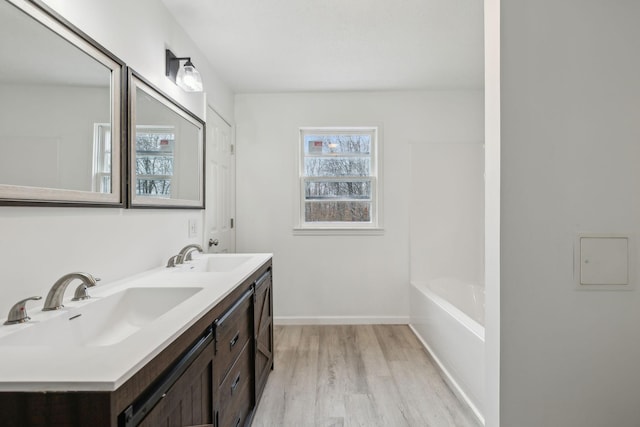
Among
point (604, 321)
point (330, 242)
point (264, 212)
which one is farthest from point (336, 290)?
point (604, 321)

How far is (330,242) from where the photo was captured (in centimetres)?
355

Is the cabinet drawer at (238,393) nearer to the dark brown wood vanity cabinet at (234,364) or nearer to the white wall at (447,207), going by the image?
the dark brown wood vanity cabinet at (234,364)

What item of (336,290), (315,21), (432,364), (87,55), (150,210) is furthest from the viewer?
(336,290)

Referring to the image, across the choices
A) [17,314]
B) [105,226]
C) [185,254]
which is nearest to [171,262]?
[185,254]

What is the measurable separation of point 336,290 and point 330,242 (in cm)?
51

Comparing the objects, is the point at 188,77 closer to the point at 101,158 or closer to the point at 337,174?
the point at 101,158

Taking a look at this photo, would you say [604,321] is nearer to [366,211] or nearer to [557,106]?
[557,106]

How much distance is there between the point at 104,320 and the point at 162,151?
3.51 feet

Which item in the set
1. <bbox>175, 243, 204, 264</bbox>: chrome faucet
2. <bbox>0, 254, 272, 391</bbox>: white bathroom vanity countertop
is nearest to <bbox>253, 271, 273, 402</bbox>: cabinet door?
<bbox>175, 243, 204, 264</bbox>: chrome faucet

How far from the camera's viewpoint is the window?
3.64 m

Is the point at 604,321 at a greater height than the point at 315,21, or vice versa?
the point at 315,21

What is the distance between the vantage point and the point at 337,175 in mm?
3648

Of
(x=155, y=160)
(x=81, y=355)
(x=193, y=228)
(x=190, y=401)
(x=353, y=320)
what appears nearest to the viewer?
(x=81, y=355)

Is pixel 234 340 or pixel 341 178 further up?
pixel 341 178
